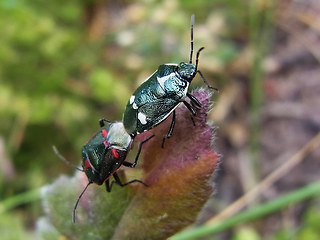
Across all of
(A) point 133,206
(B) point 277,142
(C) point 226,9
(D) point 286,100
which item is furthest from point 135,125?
(C) point 226,9

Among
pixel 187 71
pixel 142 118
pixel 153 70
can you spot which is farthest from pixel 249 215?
pixel 153 70

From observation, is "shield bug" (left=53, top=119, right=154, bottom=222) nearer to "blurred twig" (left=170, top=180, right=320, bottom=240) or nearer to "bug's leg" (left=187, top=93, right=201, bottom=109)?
"bug's leg" (left=187, top=93, right=201, bottom=109)

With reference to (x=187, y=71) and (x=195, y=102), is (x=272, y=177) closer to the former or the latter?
(x=187, y=71)

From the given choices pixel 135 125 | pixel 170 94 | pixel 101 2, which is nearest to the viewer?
pixel 135 125

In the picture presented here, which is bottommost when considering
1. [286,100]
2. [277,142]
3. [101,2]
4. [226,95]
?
[277,142]

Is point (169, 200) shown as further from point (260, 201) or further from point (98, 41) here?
point (98, 41)
